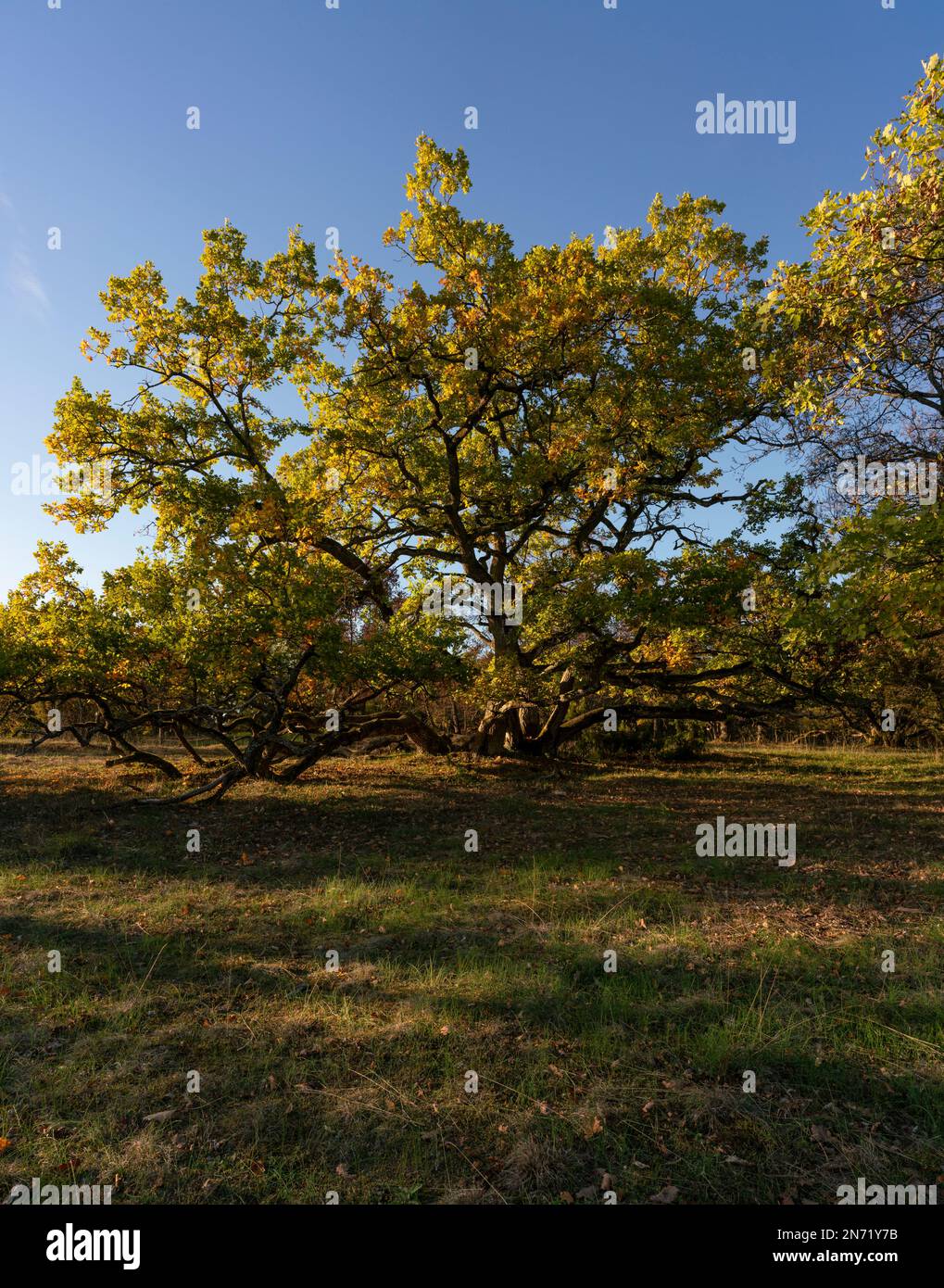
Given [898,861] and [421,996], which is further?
[898,861]

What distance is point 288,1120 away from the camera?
11.6 ft

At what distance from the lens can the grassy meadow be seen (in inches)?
126

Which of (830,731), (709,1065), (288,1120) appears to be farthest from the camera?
(830,731)

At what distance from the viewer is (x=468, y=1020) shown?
4539 mm

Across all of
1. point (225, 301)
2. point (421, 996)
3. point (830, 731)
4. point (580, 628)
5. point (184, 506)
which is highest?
point (225, 301)

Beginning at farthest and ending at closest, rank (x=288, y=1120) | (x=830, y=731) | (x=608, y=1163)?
(x=830, y=731) → (x=288, y=1120) → (x=608, y=1163)

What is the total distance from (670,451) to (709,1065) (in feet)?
43.2

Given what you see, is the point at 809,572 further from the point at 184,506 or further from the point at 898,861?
the point at 184,506

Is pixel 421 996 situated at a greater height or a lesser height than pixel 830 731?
greater

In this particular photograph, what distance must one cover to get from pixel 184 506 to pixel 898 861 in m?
14.1

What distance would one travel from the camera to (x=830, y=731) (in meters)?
31.6

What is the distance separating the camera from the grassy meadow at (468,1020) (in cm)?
321

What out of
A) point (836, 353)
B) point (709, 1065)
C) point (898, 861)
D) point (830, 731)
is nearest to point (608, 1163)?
point (709, 1065)
